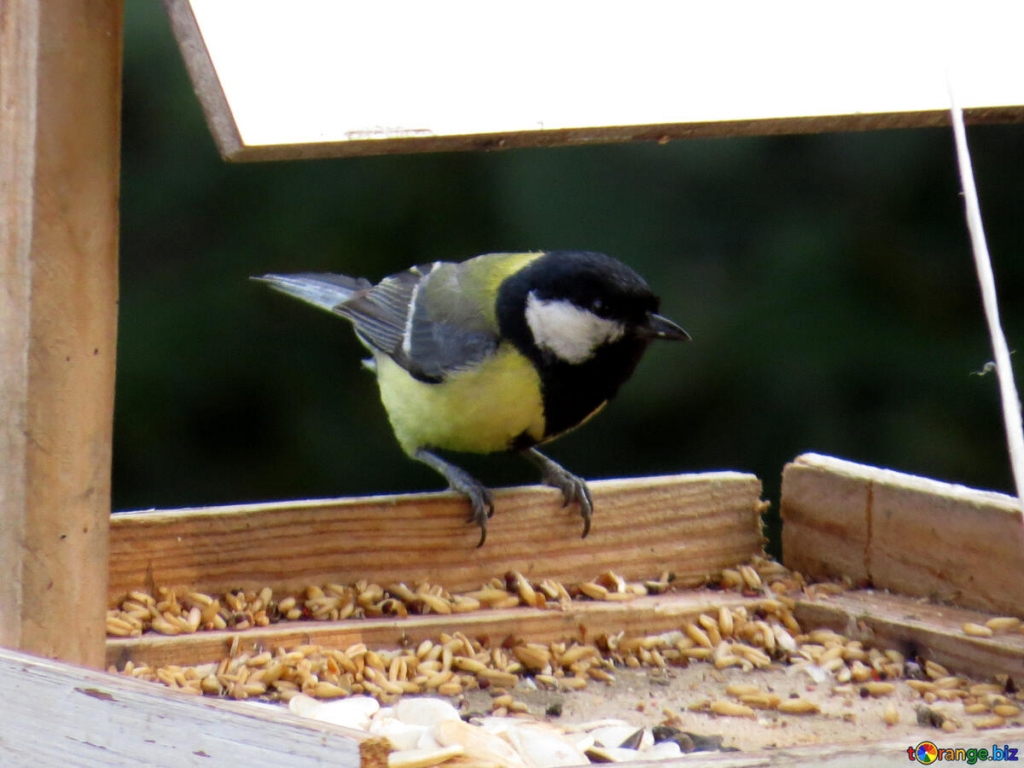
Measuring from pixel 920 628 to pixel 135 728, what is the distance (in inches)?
45.9

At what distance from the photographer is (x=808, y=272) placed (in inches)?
137

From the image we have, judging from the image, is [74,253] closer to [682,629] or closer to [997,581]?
[682,629]

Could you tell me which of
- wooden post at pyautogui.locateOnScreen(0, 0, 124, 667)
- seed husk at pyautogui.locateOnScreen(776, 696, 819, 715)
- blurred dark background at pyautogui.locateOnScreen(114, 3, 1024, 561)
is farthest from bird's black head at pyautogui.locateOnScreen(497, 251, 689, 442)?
wooden post at pyautogui.locateOnScreen(0, 0, 124, 667)

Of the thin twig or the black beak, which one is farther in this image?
the black beak

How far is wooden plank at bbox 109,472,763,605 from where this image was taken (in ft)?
6.64

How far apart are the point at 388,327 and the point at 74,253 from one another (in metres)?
1.43

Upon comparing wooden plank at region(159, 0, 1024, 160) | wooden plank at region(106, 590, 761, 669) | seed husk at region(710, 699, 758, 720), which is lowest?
seed husk at region(710, 699, 758, 720)

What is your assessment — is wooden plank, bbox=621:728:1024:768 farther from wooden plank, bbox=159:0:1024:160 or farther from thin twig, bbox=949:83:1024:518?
wooden plank, bbox=159:0:1024:160

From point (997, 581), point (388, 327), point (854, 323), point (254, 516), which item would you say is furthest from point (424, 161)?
point (997, 581)

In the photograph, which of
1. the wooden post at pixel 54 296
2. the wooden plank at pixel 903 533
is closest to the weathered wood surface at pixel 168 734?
the wooden post at pixel 54 296

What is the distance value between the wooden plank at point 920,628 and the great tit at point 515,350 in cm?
51

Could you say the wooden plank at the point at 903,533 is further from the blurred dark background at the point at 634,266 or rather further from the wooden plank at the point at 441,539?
the blurred dark background at the point at 634,266

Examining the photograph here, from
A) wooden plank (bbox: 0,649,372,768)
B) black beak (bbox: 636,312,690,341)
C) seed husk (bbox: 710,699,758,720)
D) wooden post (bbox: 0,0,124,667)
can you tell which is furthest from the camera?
black beak (bbox: 636,312,690,341)

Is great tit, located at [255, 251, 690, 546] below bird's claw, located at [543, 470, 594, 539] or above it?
above
